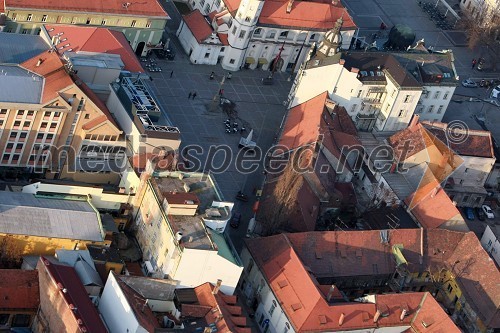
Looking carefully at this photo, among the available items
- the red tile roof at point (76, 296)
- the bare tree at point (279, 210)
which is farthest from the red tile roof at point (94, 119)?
the red tile roof at point (76, 296)

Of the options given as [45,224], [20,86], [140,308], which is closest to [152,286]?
[140,308]

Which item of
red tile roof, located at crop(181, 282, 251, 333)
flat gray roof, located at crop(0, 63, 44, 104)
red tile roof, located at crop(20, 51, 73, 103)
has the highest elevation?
red tile roof, located at crop(20, 51, 73, 103)

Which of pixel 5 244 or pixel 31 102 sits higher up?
pixel 31 102

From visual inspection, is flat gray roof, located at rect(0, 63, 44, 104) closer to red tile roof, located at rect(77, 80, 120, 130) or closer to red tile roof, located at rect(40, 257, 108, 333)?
red tile roof, located at rect(77, 80, 120, 130)

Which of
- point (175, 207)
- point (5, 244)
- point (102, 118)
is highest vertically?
point (102, 118)

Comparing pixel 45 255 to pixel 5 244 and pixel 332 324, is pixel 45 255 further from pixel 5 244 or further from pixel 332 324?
pixel 332 324

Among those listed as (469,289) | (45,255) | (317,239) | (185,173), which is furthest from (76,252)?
(469,289)

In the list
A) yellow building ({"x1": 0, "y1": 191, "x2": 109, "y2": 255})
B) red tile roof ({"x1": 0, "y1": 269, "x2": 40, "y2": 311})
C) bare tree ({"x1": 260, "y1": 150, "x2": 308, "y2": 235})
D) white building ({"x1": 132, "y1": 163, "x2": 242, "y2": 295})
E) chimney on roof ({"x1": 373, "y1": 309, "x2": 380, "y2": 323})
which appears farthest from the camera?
bare tree ({"x1": 260, "y1": 150, "x2": 308, "y2": 235})

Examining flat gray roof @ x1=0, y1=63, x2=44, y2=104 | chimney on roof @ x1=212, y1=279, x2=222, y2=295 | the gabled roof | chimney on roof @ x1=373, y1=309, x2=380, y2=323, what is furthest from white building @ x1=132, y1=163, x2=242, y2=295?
flat gray roof @ x1=0, y1=63, x2=44, y2=104
